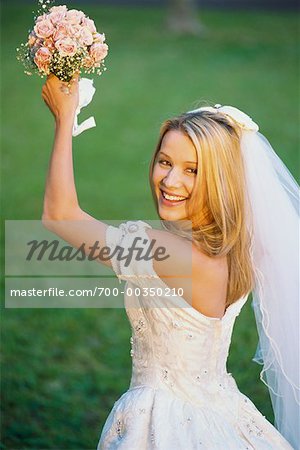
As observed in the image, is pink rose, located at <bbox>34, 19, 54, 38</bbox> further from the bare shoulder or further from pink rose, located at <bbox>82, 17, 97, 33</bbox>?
the bare shoulder

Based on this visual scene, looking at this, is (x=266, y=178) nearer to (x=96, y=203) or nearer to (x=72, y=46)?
(x=72, y=46)

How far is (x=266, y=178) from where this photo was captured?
10.4 feet

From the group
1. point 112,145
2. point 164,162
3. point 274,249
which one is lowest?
point 274,249

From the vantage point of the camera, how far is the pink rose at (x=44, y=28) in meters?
2.83

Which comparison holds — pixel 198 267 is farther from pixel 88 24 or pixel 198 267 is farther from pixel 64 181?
pixel 88 24

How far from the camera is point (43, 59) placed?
2816mm

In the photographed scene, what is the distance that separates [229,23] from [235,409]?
1579cm

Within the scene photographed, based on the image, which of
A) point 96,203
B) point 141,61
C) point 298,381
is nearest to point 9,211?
point 96,203

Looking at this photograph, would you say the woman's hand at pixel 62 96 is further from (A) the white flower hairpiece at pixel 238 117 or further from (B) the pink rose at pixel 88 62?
(A) the white flower hairpiece at pixel 238 117

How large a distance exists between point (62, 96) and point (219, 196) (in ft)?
2.03

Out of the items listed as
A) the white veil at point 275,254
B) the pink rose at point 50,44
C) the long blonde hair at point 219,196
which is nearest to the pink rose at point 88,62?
the pink rose at point 50,44

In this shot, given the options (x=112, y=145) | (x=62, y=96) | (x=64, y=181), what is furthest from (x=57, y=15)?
(x=112, y=145)

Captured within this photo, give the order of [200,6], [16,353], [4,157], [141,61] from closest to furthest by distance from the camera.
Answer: [16,353]
[4,157]
[141,61]
[200,6]

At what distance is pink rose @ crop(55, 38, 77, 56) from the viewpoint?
2.79 m
